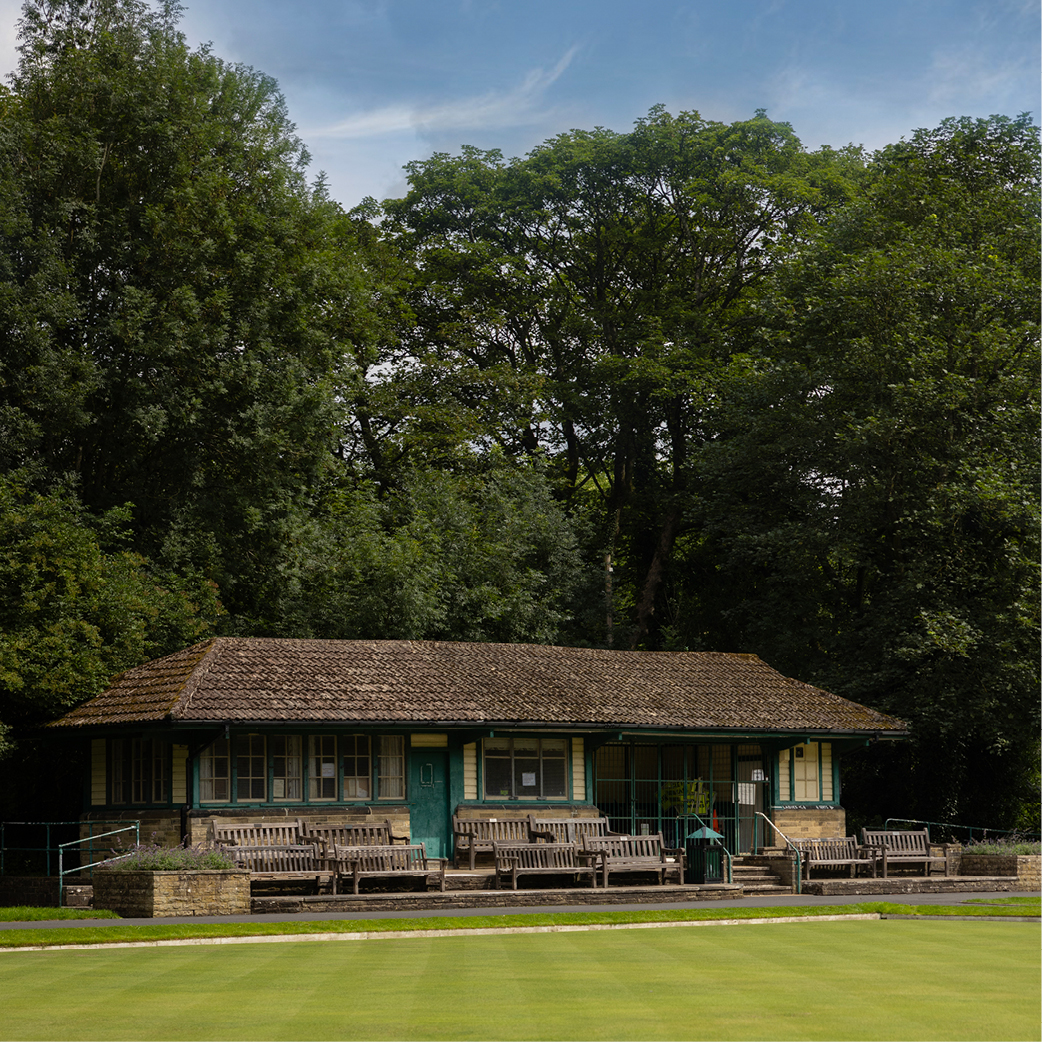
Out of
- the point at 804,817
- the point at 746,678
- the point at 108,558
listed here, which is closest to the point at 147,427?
the point at 108,558

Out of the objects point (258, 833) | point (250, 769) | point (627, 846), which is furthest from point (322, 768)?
point (627, 846)

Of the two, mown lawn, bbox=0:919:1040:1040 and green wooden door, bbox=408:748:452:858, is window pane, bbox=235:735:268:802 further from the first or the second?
mown lawn, bbox=0:919:1040:1040

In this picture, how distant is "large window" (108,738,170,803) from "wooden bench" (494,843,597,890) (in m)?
5.56

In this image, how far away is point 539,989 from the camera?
36.3ft

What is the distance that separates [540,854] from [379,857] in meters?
2.91

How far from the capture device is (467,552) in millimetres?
36594

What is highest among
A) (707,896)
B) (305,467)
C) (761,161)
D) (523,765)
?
(761,161)

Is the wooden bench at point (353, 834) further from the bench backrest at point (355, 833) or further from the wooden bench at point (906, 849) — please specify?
the wooden bench at point (906, 849)

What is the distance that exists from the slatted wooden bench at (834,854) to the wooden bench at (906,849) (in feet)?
0.81

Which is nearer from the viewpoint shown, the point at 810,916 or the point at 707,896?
the point at 810,916

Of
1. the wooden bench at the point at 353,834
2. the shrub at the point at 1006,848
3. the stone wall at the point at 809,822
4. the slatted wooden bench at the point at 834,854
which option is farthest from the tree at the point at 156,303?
the shrub at the point at 1006,848

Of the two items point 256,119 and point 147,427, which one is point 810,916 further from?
point 256,119

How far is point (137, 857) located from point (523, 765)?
335 inches

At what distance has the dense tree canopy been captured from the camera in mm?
29375
